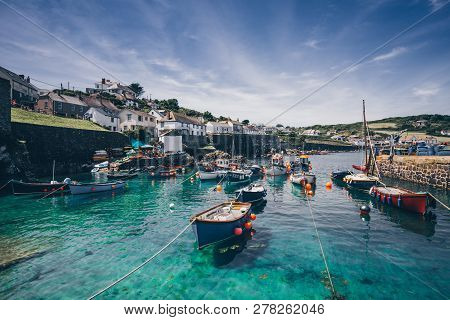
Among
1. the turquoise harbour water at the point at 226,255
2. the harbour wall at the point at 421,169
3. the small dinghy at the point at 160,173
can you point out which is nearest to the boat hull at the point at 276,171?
the harbour wall at the point at 421,169

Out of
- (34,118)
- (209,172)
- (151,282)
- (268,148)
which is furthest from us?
(268,148)

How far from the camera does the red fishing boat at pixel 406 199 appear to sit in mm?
20734

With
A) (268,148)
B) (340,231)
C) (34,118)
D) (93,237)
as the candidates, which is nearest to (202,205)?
(93,237)

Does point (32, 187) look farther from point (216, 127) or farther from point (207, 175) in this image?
point (216, 127)

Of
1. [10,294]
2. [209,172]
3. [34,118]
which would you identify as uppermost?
[34,118]

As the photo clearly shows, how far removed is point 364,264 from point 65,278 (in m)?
15.8

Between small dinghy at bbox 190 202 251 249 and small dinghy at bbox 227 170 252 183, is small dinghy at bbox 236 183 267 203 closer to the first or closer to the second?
small dinghy at bbox 190 202 251 249

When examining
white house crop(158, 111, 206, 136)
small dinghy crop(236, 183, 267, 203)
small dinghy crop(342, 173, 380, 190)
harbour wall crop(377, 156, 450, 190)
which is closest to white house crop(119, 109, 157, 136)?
white house crop(158, 111, 206, 136)

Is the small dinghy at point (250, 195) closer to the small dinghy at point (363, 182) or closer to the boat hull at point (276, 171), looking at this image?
the small dinghy at point (363, 182)

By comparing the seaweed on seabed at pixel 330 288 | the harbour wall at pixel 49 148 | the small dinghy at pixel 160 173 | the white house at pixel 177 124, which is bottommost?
the seaweed on seabed at pixel 330 288

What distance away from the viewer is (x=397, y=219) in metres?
20.6

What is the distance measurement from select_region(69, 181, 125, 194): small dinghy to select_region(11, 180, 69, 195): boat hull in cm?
197

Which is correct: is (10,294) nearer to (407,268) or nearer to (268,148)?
(407,268)

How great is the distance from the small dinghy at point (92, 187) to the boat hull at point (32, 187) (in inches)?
77.4
